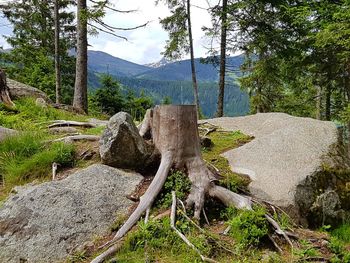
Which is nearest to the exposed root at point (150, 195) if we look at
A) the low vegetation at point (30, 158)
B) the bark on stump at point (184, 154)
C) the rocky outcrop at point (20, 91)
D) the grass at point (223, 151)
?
the bark on stump at point (184, 154)

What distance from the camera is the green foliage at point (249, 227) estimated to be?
3.91 m

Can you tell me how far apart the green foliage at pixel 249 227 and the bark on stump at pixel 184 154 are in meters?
0.28

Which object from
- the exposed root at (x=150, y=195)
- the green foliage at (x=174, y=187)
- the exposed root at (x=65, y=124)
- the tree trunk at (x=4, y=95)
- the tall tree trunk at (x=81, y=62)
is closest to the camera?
the exposed root at (x=150, y=195)

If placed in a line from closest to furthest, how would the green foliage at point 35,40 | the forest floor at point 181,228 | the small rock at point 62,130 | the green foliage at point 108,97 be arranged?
the forest floor at point 181,228
the small rock at point 62,130
the green foliage at point 108,97
the green foliage at point 35,40

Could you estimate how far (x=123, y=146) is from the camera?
4992 millimetres

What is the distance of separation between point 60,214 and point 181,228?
139 cm

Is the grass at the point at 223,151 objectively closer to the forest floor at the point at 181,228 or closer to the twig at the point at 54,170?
the forest floor at the point at 181,228

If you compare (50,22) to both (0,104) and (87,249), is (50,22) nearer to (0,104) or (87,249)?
(0,104)

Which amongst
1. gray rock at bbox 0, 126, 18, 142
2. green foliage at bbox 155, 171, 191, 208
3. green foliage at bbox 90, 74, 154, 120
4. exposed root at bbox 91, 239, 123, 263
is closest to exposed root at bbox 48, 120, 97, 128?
gray rock at bbox 0, 126, 18, 142

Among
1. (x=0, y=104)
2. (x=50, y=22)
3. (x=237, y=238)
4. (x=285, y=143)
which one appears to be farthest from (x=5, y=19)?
(x=237, y=238)

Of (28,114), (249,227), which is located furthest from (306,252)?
(28,114)

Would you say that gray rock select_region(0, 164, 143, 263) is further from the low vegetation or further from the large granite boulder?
the large granite boulder

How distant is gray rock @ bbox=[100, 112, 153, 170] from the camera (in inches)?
196

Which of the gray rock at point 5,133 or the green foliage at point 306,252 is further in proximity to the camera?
the gray rock at point 5,133
